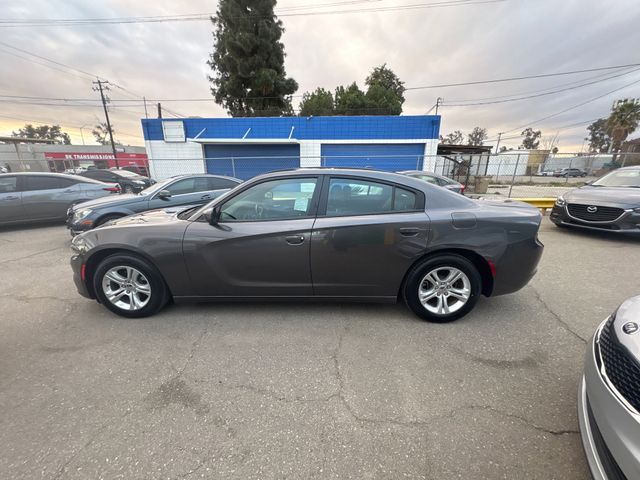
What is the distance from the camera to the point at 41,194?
22.1ft

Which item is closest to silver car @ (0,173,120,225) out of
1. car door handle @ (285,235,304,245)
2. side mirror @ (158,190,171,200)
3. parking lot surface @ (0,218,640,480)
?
side mirror @ (158,190,171,200)

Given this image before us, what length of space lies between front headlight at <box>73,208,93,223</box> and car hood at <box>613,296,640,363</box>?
6759 mm

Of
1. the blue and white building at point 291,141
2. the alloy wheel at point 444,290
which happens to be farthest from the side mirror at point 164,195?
the blue and white building at point 291,141

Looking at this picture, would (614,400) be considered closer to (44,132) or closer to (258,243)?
(258,243)

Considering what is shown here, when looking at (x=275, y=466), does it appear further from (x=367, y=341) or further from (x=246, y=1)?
(x=246, y=1)

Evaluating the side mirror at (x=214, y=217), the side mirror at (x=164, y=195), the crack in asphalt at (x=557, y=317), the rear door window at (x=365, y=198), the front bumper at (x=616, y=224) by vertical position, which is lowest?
the crack in asphalt at (x=557, y=317)

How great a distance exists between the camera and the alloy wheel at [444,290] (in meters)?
2.70

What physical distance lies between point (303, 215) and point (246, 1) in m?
27.7

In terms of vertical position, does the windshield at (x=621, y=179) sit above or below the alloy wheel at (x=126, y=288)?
above

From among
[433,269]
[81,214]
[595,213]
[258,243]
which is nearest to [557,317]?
[433,269]

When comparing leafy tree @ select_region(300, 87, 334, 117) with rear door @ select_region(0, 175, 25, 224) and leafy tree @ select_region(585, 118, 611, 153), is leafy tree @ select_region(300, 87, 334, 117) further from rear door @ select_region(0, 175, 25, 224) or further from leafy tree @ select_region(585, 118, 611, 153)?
leafy tree @ select_region(585, 118, 611, 153)

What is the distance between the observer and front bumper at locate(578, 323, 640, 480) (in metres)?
1.04

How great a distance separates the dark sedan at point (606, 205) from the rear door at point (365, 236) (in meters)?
5.21

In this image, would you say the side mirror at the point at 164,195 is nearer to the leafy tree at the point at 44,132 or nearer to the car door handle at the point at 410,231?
the car door handle at the point at 410,231
